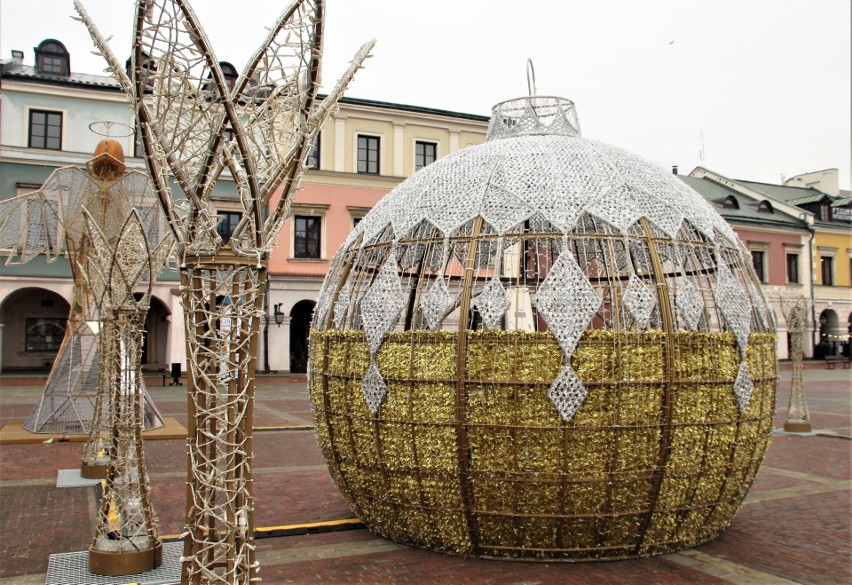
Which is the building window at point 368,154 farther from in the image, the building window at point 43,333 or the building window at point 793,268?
the building window at point 793,268

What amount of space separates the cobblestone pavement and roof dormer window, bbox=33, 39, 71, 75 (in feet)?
70.4

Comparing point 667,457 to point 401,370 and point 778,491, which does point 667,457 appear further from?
point 778,491

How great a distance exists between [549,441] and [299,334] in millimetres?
27243

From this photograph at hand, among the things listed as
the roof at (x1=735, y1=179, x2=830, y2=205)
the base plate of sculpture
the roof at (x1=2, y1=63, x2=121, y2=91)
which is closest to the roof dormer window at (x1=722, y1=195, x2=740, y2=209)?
the roof at (x1=735, y1=179, x2=830, y2=205)

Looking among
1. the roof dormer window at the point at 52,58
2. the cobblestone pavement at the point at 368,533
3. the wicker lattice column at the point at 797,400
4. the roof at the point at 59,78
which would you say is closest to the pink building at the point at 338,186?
the roof at the point at 59,78

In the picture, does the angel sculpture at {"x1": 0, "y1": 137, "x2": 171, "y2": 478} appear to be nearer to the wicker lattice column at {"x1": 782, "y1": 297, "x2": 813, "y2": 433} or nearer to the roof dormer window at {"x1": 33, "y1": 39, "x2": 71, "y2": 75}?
the wicker lattice column at {"x1": 782, "y1": 297, "x2": 813, "y2": 433}

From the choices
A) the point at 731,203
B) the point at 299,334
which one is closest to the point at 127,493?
the point at 299,334

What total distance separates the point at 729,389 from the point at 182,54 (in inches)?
201

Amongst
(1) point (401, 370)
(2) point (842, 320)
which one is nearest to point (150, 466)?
(1) point (401, 370)

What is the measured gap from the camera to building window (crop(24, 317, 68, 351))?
31.7 m

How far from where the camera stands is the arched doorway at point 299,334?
32112 millimetres

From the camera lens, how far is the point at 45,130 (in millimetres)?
29109

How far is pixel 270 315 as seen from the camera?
101ft

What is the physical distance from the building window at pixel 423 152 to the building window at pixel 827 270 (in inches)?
907
